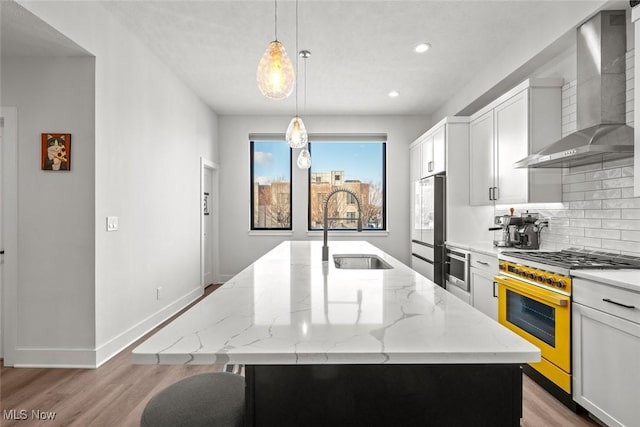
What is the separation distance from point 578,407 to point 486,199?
2.07m

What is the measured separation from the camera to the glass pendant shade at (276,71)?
68.2 inches

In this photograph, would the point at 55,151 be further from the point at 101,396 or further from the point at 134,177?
the point at 101,396

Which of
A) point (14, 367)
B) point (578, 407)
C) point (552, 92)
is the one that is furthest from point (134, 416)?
point (552, 92)

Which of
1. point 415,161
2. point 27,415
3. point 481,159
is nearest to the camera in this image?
point 27,415

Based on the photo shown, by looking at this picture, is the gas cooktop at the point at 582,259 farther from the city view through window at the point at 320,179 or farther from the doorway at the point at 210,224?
the doorway at the point at 210,224

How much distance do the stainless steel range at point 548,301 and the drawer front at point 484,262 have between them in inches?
8.3

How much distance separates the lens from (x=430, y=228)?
452cm

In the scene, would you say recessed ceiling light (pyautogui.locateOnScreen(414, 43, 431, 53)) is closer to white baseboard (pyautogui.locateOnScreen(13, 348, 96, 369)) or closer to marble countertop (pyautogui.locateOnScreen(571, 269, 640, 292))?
marble countertop (pyautogui.locateOnScreen(571, 269, 640, 292))

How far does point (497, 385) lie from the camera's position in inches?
35.3

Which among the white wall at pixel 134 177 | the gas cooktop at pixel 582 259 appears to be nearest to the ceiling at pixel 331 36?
the white wall at pixel 134 177

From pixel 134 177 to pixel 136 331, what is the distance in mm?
1432

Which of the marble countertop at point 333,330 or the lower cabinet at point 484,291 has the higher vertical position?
the marble countertop at point 333,330

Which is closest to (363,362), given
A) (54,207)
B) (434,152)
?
(54,207)

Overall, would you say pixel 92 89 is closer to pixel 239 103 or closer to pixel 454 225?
pixel 239 103
